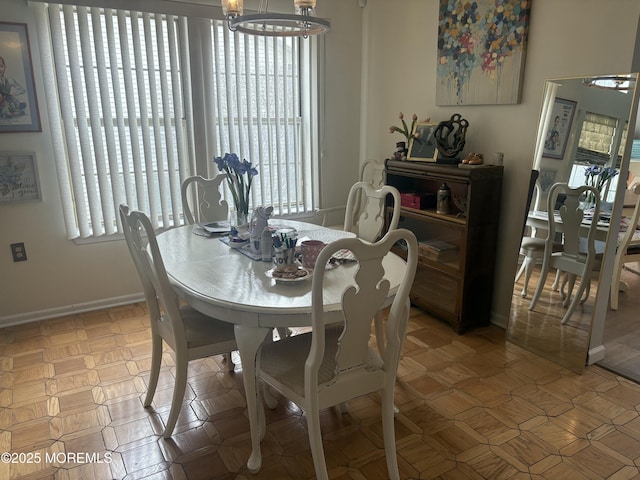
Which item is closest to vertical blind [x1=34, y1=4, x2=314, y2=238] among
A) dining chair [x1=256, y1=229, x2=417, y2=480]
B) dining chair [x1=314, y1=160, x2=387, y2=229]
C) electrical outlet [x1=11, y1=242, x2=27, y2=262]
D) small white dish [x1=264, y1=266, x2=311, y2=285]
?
electrical outlet [x1=11, y1=242, x2=27, y2=262]

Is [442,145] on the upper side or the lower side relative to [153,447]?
upper

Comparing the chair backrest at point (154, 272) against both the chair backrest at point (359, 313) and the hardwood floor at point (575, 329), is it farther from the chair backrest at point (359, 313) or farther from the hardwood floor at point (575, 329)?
the hardwood floor at point (575, 329)

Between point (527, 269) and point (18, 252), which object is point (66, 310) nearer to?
point (18, 252)

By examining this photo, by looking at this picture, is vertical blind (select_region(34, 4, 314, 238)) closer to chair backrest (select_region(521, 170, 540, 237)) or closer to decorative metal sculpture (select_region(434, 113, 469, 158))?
decorative metal sculpture (select_region(434, 113, 469, 158))

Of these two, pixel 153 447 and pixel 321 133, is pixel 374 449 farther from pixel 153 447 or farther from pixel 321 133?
pixel 321 133

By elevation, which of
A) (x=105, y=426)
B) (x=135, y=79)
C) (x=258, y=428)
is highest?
(x=135, y=79)

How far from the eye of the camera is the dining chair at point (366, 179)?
12.3 feet

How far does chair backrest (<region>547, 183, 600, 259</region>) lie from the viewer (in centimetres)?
247

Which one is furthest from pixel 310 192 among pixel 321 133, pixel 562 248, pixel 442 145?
pixel 562 248

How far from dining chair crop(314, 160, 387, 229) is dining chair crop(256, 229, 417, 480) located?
196 centimetres

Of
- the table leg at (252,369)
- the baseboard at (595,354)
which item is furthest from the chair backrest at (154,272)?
the baseboard at (595,354)

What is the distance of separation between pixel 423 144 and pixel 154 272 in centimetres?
208

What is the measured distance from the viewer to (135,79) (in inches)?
127

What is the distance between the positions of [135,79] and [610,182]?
2996 millimetres
